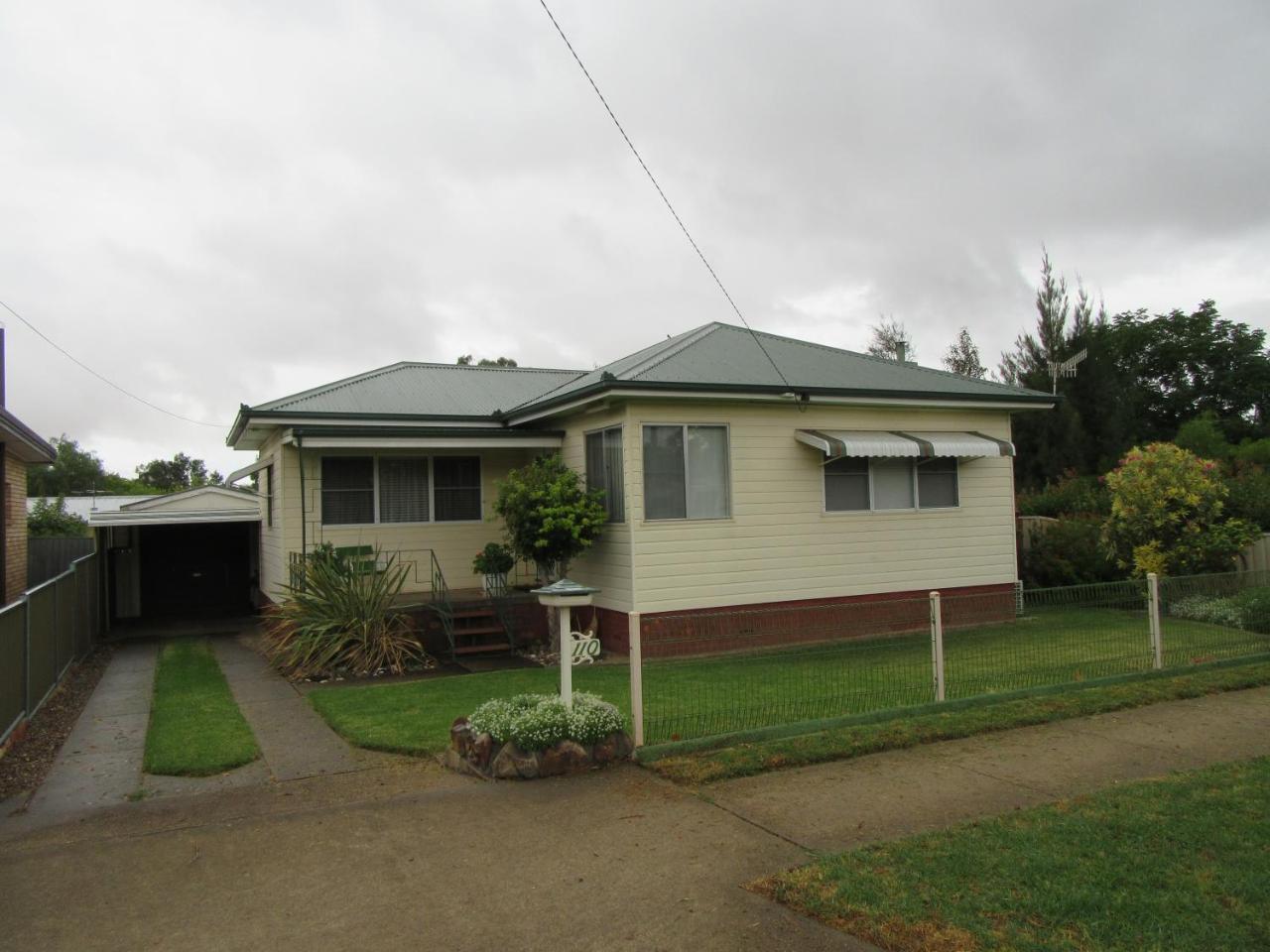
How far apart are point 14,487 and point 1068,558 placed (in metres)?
17.1

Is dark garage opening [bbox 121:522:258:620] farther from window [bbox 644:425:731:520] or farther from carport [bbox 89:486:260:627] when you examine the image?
window [bbox 644:425:731:520]

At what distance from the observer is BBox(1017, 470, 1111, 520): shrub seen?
710 inches

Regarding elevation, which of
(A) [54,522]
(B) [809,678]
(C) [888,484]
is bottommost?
(B) [809,678]

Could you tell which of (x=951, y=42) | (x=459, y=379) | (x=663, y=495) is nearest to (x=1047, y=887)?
(x=663, y=495)

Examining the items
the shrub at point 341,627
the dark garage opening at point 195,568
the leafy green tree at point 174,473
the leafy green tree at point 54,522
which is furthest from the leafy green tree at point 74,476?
the shrub at point 341,627

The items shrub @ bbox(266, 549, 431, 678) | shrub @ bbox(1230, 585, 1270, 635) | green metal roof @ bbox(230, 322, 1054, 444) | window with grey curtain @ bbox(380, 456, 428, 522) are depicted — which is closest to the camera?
Answer: shrub @ bbox(1230, 585, 1270, 635)

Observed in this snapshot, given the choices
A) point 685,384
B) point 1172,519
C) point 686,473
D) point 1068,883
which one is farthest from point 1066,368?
point 1068,883

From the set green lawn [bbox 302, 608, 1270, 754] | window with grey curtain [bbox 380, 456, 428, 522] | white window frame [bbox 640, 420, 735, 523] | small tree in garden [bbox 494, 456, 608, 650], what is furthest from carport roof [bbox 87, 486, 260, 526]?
white window frame [bbox 640, 420, 735, 523]

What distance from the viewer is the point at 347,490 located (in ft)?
46.8

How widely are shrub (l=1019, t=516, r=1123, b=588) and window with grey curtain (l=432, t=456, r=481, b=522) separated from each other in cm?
968

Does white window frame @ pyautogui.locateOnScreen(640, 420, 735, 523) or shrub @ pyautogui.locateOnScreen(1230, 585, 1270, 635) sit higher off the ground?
white window frame @ pyautogui.locateOnScreen(640, 420, 735, 523)

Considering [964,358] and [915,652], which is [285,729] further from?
[964,358]

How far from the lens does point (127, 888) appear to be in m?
4.89

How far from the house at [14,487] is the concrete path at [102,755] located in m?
2.34
